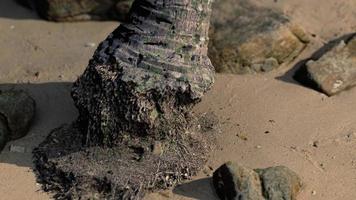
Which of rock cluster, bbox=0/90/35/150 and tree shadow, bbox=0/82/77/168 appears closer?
tree shadow, bbox=0/82/77/168

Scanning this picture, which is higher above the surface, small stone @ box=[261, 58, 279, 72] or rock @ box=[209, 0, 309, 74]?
rock @ box=[209, 0, 309, 74]

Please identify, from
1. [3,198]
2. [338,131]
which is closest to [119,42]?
[3,198]

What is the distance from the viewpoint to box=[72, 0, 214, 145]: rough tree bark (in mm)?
4586

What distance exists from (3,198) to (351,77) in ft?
10.5

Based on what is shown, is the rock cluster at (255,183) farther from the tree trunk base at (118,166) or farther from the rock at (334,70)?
the rock at (334,70)

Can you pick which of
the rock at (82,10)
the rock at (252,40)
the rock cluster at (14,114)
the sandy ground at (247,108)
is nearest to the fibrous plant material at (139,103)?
the sandy ground at (247,108)

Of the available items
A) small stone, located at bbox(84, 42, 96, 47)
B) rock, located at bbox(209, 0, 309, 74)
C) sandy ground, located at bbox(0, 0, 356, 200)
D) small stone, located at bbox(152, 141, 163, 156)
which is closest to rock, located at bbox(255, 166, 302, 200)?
sandy ground, located at bbox(0, 0, 356, 200)

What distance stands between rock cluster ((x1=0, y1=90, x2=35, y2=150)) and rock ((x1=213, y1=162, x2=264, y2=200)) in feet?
5.53

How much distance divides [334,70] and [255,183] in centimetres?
176

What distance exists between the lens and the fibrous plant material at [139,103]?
15.1 feet

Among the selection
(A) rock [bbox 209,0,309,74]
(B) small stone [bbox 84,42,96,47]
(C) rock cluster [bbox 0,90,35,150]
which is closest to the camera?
(C) rock cluster [bbox 0,90,35,150]

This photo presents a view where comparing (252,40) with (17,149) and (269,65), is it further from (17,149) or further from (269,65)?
(17,149)

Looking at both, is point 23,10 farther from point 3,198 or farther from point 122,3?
point 3,198

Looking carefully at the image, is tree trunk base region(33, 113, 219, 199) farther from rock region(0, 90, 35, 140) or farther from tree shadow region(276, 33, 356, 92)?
tree shadow region(276, 33, 356, 92)
